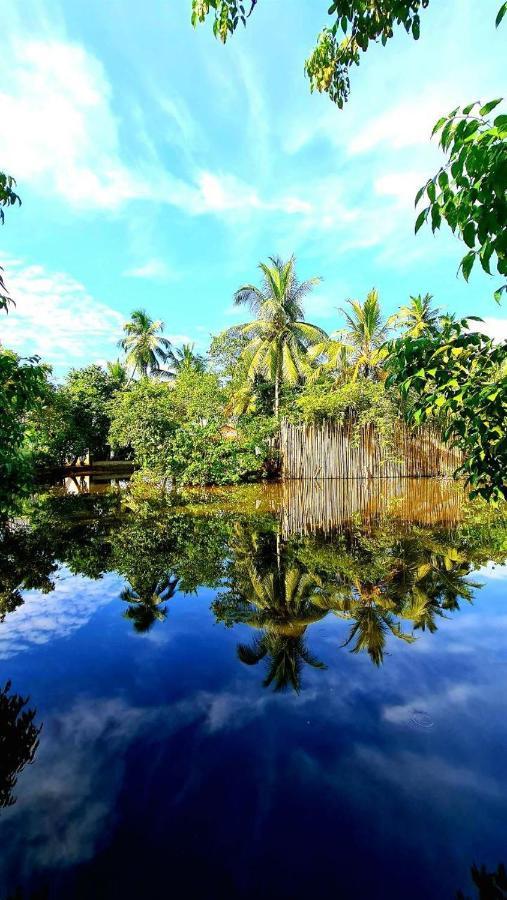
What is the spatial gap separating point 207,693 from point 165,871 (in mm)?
1096

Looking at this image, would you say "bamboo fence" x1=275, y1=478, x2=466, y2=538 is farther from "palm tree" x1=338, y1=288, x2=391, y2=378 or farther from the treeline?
"palm tree" x1=338, y1=288, x2=391, y2=378

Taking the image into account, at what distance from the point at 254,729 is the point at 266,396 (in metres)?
19.3

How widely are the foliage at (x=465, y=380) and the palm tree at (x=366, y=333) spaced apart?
19.6 meters

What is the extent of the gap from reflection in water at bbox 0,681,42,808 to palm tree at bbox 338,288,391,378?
2018 cm

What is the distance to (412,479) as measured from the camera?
1516 cm

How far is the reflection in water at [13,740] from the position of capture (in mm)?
2039

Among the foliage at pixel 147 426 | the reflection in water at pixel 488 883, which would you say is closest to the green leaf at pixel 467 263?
the reflection in water at pixel 488 883

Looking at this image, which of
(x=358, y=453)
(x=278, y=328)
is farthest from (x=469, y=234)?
(x=278, y=328)

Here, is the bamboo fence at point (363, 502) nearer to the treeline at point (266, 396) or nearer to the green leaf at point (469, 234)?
the treeline at point (266, 396)

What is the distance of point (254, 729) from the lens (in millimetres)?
2344

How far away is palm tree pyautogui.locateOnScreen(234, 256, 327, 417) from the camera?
19.3 meters

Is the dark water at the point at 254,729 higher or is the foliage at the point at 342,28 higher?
the foliage at the point at 342,28

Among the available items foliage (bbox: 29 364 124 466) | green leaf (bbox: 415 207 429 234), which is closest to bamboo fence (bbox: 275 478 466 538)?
green leaf (bbox: 415 207 429 234)

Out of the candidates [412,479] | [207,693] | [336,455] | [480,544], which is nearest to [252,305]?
[336,455]
